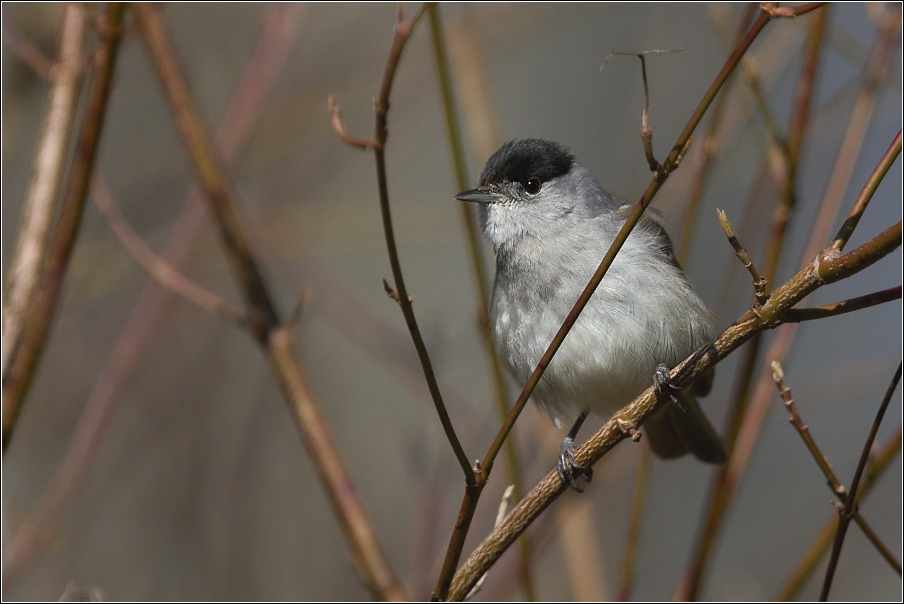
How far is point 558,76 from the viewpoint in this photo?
631 centimetres

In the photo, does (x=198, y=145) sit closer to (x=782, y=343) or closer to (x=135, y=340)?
(x=135, y=340)

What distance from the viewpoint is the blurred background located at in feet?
10.9

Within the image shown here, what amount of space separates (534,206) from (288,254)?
1419 millimetres

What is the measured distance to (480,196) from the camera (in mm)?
2781

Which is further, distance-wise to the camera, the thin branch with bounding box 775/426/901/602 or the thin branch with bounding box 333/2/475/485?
the thin branch with bounding box 775/426/901/602

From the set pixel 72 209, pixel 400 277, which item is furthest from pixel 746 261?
pixel 72 209

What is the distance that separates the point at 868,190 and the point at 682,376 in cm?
64

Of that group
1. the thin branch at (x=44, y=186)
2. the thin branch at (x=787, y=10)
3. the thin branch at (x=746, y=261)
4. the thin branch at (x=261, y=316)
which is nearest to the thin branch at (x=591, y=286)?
the thin branch at (x=787, y=10)

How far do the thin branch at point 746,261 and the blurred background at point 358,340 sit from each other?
124cm

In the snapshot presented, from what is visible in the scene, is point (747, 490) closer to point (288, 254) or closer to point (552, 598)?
point (552, 598)

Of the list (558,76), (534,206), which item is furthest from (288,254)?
(558,76)

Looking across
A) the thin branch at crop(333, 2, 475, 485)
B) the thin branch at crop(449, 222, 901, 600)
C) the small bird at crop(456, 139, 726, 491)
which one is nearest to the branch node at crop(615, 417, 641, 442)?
the thin branch at crop(449, 222, 901, 600)

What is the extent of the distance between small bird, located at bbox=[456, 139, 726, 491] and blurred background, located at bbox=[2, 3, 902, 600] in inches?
7.3

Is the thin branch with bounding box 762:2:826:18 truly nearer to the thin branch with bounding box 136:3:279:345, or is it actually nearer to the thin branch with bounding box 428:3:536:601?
the thin branch with bounding box 428:3:536:601
